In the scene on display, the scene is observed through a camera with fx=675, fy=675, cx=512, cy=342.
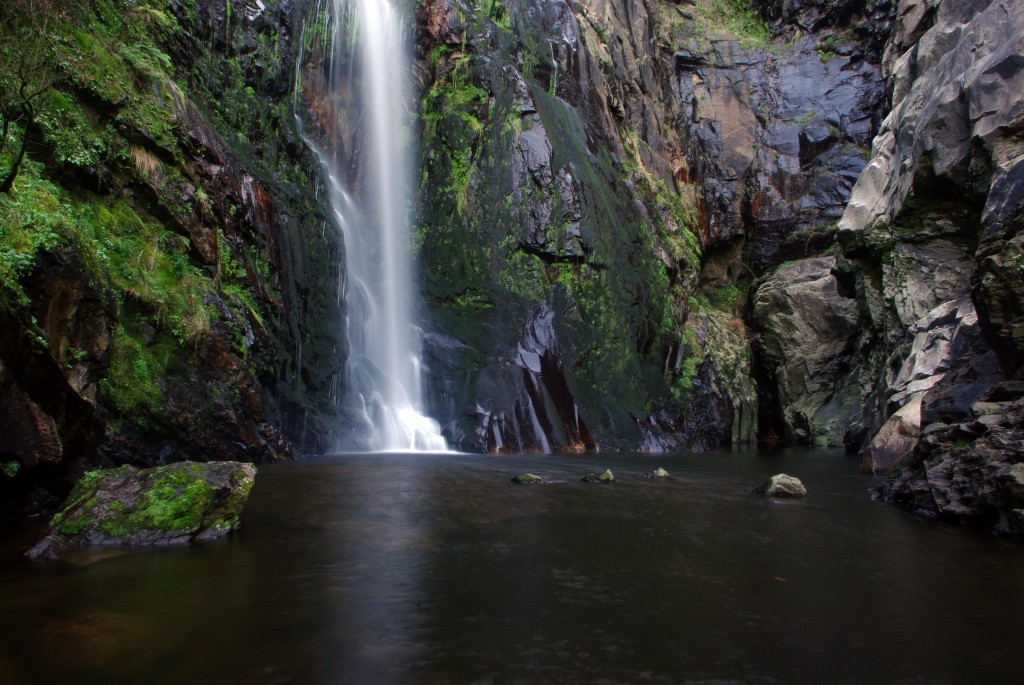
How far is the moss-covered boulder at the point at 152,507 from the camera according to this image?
20.8 feet

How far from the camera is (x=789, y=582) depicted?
575 centimetres

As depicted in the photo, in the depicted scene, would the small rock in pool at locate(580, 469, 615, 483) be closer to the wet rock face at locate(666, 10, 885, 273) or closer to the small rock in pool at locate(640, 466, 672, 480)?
the small rock in pool at locate(640, 466, 672, 480)

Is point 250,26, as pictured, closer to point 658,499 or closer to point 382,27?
point 382,27

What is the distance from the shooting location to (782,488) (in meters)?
10.9

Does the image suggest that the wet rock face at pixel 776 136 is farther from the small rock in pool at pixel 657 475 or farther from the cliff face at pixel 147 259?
the small rock in pool at pixel 657 475

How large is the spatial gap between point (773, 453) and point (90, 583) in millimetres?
20352

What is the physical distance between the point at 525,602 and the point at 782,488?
285 inches

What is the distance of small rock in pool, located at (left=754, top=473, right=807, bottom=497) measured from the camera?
1089 centimetres

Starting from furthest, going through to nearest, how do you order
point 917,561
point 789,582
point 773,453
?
point 773,453, point 917,561, point 789,582

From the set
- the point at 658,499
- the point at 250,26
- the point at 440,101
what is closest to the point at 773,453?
the point at 658,499

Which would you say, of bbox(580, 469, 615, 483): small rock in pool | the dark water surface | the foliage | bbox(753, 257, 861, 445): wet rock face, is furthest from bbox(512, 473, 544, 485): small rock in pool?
the foliage

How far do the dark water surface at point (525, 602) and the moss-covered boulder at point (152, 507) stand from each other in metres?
0.37

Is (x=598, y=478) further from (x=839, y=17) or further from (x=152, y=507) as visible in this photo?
(x=839, y=17)

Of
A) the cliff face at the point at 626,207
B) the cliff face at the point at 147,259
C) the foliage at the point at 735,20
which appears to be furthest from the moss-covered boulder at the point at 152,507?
the foliage at the point at 735,20
